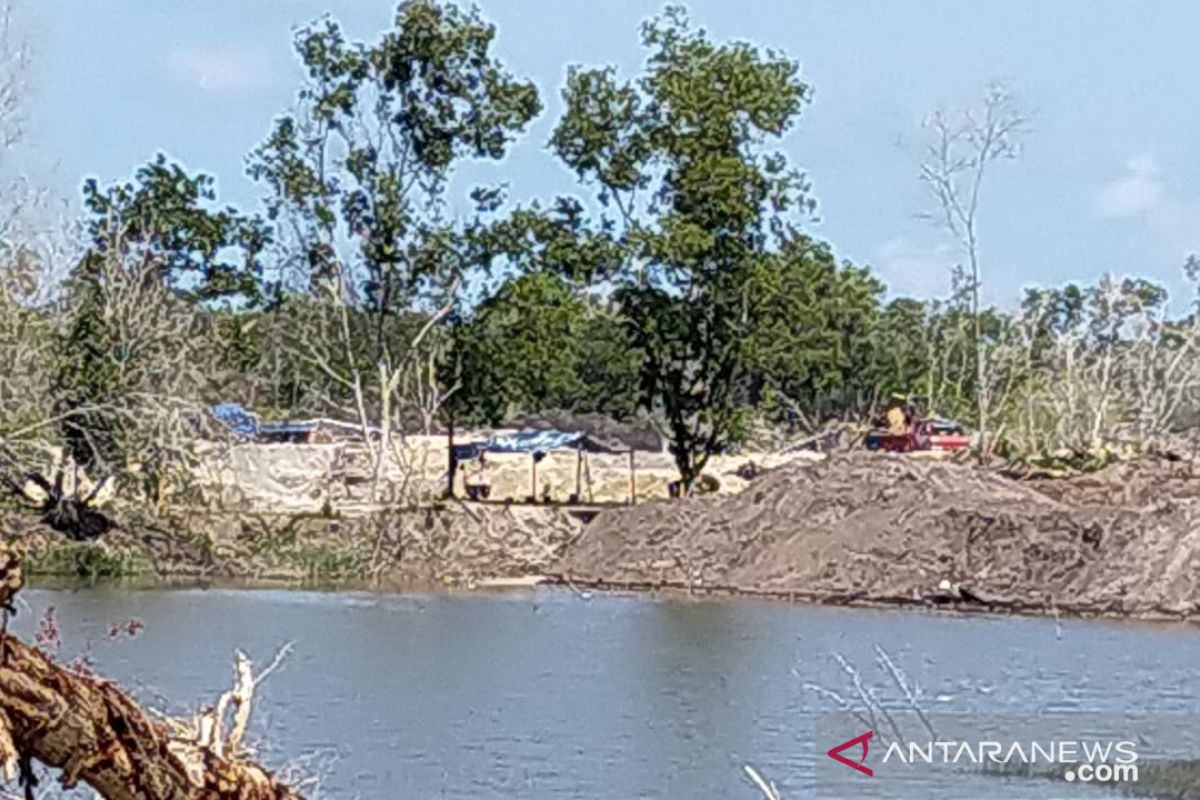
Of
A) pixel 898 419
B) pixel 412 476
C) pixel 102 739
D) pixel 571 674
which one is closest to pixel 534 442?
pixel 898 419

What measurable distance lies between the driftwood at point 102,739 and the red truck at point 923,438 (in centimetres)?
3900

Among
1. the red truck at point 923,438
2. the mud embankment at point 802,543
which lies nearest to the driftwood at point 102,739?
the mud embankment at point 802,543

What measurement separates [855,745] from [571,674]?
21.9 ft

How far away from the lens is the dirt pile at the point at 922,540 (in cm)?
3173

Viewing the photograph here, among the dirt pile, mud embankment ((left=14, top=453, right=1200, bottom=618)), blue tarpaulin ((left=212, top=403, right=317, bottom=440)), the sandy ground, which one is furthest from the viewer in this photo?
blue tarpaulin ((left=212, top=403, right=317, bottom=440))

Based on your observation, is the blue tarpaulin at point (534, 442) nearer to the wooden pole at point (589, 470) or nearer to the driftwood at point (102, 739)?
the wooden pole at point (589, 470)

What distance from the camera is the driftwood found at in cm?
463

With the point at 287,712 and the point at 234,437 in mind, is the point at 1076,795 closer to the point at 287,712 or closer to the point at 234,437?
the point at 287,712

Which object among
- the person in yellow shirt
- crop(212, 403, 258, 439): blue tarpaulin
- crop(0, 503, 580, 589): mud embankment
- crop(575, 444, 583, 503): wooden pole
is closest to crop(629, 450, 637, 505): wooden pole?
crop(575, 444, 583, 503): wooden pole

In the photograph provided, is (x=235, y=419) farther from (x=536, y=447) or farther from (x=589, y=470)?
(x=536, y=447)

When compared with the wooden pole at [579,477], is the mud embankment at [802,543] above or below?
below

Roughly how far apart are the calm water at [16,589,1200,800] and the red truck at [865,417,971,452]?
13573 mm

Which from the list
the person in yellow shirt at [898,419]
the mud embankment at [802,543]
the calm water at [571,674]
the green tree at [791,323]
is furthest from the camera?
the person in yellow shirt at [898,419]

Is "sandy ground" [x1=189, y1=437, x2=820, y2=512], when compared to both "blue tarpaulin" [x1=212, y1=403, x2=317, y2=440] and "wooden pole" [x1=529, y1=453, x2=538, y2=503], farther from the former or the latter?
"blue tarpaulin" [x1=212, y1=403, x2=317, y2=440]
